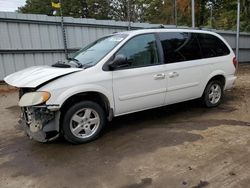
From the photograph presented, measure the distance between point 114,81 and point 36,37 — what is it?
22.0 feet

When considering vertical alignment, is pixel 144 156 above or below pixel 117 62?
below

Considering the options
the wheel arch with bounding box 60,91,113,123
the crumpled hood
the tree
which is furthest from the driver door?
the tree

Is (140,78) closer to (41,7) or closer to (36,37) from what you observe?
(36,37)

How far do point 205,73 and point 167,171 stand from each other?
311 centimetres

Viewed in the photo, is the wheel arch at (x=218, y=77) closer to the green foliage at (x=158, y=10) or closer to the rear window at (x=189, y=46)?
the rear window at (x=189, y=46)

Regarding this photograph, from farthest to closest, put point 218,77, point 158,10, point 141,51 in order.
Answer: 1. point 158,10
2. point 218,77
3. point 141,51

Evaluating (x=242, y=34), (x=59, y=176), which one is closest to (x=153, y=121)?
(x=59, y=176)

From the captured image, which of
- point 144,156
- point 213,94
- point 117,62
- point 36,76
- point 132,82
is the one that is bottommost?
point 144,156

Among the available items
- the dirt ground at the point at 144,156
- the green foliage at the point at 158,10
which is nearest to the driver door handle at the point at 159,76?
the dirt ground at the point at 144,156

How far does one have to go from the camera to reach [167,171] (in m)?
3.53

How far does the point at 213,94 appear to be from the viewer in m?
6.44

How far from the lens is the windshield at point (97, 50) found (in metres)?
4.82

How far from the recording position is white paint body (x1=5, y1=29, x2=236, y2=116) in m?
4.29

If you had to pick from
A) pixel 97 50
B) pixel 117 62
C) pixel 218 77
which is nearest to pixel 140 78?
pixel 117 62
